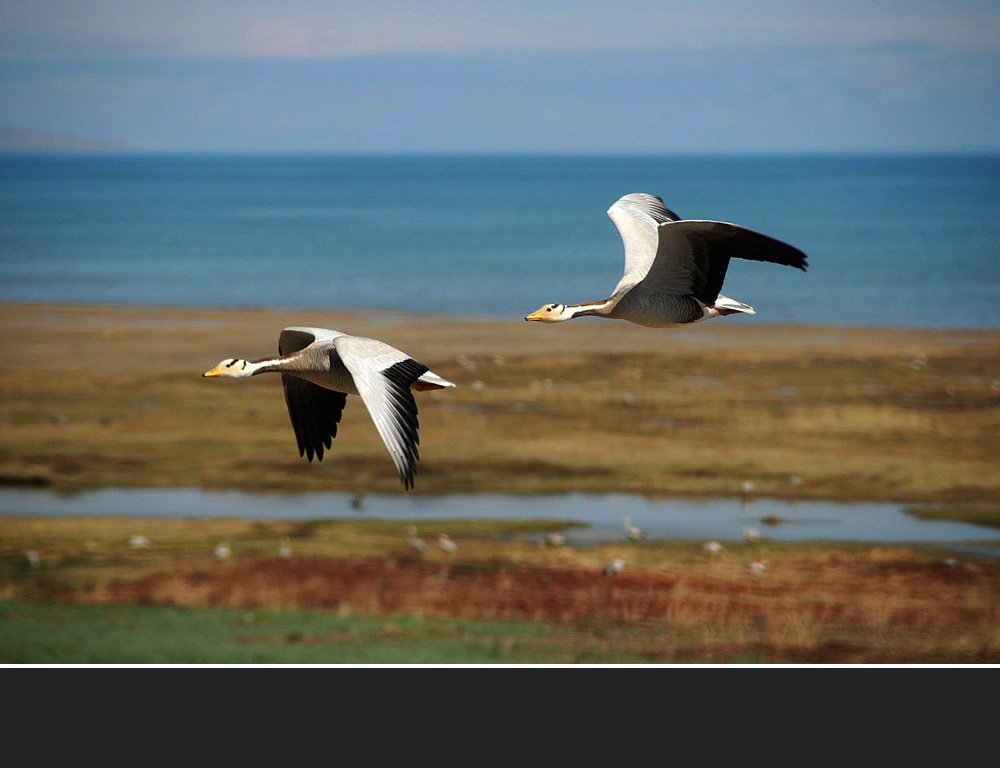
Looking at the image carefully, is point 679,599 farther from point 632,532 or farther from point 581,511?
point 581,511

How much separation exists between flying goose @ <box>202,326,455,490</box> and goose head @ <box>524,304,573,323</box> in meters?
0.47

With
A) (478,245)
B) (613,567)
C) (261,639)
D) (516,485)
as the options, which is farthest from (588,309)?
(478,245)

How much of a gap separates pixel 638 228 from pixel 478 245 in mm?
61644

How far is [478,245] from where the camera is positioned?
68000 mm

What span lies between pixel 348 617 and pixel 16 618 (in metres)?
4.17

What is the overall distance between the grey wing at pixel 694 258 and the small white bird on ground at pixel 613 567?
1160cm

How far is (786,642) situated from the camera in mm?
15891

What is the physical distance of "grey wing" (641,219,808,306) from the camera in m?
5.87

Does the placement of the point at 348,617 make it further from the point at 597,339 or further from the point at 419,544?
the point at 597,339

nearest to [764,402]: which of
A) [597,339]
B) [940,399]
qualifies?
[940,399]

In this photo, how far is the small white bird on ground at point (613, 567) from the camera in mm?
17188

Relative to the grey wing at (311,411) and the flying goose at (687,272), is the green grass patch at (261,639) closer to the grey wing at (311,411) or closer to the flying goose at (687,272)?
the grey wing at (311,411)

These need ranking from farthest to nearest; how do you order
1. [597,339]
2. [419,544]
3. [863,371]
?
1. [597,339]
2. [863,371]
3. [419,544]

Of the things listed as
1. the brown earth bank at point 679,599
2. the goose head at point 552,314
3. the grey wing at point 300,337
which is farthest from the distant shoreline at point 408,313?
the goose head at point 552,314
